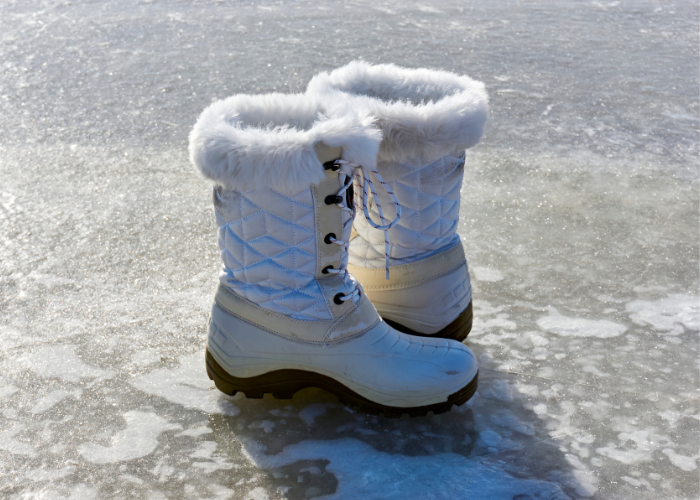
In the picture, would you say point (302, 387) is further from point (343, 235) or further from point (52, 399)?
point (52, 399)

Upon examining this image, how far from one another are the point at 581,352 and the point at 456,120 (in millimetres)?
506

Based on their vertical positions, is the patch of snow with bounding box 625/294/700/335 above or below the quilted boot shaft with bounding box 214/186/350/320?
below

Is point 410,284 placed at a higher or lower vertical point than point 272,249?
lower

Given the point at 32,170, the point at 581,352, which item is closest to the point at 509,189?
the point at 581,352

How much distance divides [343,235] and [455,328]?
1.09 ft

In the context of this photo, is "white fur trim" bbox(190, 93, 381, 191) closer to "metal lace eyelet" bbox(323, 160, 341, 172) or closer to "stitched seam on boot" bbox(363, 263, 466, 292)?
"metal lace eyelet" bbox(323, 160, 341, 172)

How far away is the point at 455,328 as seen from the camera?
1253 mm

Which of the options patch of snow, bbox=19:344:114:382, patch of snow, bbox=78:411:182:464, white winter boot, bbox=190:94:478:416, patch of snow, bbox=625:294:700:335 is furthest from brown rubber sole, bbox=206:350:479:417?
patch of snow, bbox=625:294:700:335

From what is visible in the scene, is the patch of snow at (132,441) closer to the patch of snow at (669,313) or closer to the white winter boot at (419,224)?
the white winter boot at (419,224)

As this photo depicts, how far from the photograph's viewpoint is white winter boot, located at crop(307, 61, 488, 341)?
1.16 m

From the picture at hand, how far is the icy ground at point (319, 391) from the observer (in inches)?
39.2

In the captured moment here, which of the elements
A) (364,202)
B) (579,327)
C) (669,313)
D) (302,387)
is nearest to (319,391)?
(302,387)

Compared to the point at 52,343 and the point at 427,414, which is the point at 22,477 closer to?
the point at 52,343

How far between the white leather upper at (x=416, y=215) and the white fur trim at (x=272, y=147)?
0.57 feet
